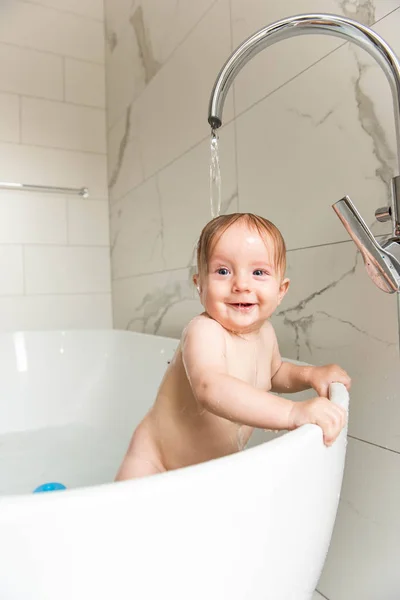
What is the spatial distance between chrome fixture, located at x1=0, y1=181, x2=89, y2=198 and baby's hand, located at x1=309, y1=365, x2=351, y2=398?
1587mm

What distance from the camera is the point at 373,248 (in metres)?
0.58

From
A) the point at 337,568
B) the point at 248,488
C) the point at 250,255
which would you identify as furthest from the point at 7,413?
the point at 248,488

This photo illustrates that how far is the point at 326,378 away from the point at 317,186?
406mm

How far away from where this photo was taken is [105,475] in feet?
4.08

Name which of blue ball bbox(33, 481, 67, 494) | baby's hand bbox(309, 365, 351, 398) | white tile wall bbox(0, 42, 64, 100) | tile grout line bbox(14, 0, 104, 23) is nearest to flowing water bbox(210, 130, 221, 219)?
baby's hand bbox(309, 365, 351, 398)

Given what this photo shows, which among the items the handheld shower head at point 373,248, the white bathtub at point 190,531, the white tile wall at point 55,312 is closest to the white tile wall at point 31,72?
the white tile wall at point 55,312

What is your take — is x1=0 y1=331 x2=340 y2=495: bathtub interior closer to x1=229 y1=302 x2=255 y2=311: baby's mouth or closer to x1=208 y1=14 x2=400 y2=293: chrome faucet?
x1=229 y1=302 x2=255 y2=311: baby's mouth

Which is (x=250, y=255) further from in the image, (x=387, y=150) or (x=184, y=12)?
(x=184, y=12)

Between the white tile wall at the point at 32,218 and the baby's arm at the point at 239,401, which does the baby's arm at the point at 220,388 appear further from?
the white tile wall at the point at 32,218

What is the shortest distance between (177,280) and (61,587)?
1191 millimetres

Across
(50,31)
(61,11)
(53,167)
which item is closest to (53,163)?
(53,167)

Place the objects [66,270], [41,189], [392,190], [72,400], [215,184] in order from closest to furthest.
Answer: [392,190] → [215,184] → [72,400] → [41,189] → [66,270]

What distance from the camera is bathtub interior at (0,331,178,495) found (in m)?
1.29

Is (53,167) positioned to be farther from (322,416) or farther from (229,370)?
(322,416)
